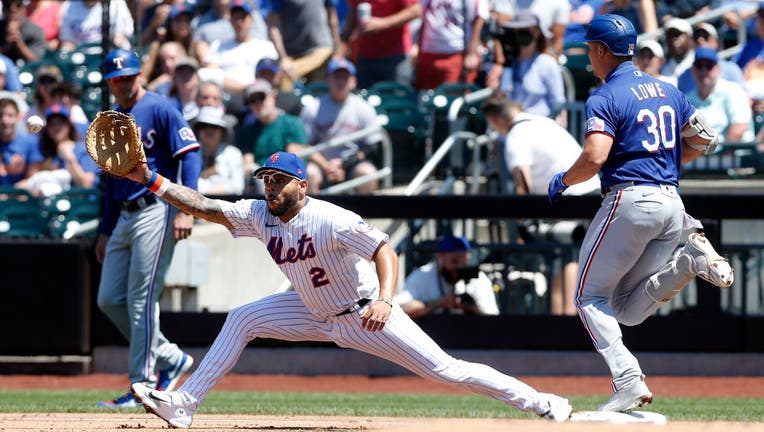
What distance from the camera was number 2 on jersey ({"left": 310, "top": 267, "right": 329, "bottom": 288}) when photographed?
20.0 feet

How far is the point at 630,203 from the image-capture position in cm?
611

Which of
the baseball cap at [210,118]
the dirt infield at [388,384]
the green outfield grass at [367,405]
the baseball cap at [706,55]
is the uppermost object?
the baseball cap at [706,55]

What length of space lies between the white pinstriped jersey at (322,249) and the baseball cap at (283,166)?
0.62 ft

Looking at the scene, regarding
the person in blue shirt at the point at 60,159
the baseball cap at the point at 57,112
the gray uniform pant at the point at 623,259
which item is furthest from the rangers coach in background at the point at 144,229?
the baseball cap at the point at 57,112

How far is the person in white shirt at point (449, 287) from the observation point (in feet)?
33.2

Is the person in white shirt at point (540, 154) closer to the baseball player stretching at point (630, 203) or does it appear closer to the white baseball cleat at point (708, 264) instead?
the baseball player stretching at point (630, 203)

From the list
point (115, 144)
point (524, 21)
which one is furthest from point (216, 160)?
point (115, 144)

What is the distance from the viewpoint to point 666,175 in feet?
20.4

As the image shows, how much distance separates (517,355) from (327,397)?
1.84 metres

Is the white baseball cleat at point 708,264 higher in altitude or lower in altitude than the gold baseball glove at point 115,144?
lower

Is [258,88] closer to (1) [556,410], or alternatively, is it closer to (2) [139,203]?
(2) [139,203]

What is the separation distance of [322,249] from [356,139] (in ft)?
20.1

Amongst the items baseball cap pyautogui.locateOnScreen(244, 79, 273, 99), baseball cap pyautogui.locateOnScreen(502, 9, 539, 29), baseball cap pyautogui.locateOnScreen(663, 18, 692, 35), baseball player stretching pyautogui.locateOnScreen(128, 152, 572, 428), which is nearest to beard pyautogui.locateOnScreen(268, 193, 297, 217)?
baseball player stretching pyautogui.locateOnScreen(128, 152, 572, 428)

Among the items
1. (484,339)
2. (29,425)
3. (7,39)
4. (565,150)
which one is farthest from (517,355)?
(7,39)
